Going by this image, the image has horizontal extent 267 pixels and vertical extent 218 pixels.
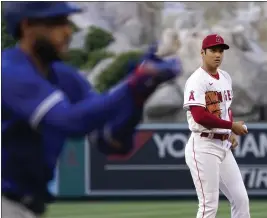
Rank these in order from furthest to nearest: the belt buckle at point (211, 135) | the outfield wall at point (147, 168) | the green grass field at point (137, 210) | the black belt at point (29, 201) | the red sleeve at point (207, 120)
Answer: the outfield wall at point (147, 168)
the green grass field at point (137, 210)
the belt buckle at point (211, 135)
the red sleeve at point (207, 120)
the black belt at point (29, 201)

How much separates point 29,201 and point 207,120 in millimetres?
2455

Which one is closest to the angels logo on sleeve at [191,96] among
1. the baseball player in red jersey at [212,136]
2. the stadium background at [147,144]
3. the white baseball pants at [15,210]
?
the baseball player in red jersey at [212,136]

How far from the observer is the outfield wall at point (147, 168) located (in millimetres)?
10306

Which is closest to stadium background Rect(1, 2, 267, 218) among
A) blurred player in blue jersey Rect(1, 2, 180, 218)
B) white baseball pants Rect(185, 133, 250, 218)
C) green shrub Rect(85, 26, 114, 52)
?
green shrub Rect(85, 26, 114, 52)

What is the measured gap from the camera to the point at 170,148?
10.5 metres

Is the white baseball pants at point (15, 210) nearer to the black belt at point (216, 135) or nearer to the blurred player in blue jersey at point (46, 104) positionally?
the blurred player in blue jersey at point (46, 104)

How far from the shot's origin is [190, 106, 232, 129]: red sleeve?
5332mm

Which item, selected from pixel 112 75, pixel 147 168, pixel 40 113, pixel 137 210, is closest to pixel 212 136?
pixel 40 113

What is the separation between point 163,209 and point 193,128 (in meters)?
3.77

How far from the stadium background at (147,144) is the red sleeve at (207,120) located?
12.0 ft

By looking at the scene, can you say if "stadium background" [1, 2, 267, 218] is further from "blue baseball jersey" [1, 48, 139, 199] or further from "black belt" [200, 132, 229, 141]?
"blue baseball jersey" [1, 48, 139, 199]

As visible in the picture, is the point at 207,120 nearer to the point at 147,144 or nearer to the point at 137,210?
the point at 137,210

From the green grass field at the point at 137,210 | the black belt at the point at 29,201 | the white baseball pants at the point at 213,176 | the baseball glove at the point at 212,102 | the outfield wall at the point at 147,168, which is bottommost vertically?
the green grass field at the point at 137,210

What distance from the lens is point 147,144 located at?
10500 mm
